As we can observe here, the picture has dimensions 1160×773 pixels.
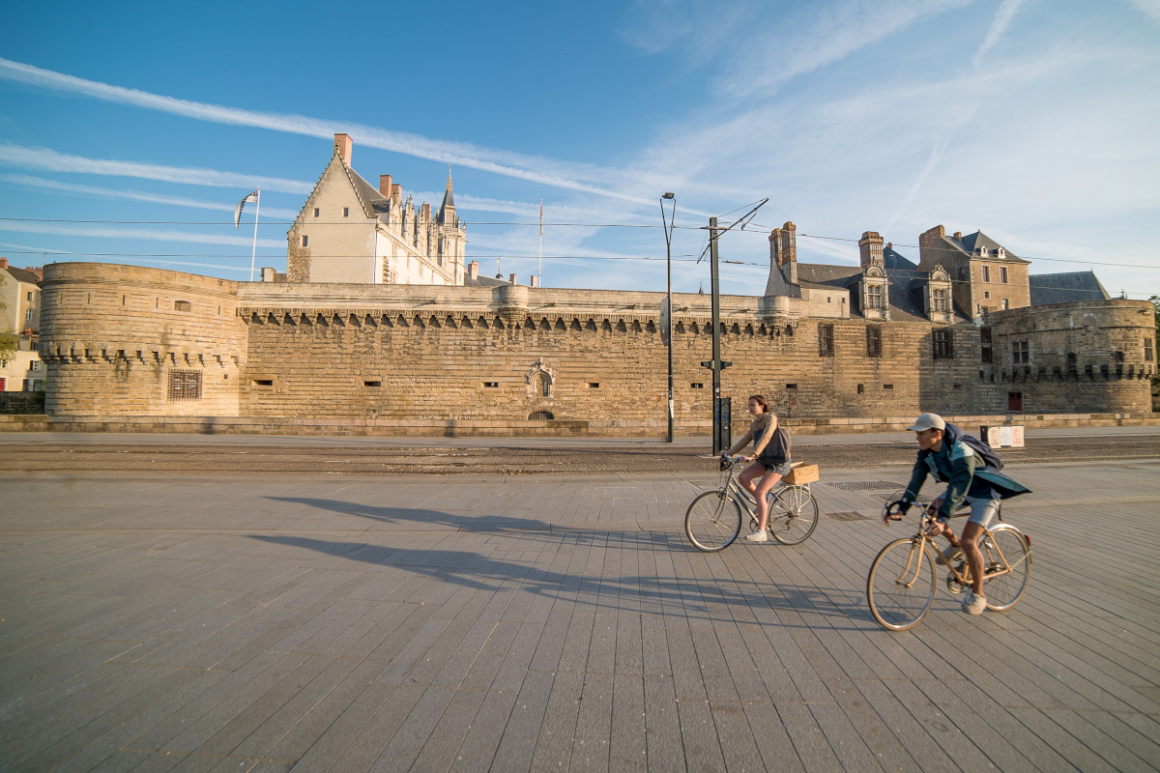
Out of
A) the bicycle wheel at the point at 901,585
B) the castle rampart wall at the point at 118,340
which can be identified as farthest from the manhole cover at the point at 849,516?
the castle rampart wall at the point at 118,340

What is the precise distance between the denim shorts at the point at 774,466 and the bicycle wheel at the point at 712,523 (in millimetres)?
469

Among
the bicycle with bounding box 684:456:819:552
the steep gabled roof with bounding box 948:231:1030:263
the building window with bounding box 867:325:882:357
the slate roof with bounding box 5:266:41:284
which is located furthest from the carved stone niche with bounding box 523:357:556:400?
the slate roof with bounding box 5:266:41:284

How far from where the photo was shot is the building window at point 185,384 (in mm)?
26625

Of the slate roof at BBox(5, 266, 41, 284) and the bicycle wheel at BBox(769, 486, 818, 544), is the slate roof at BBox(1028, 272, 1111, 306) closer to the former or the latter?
the bicycle wheel at BBox(769, 486, 818, 544)

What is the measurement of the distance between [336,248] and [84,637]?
1512 inches

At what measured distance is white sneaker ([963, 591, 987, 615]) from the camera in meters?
3.66

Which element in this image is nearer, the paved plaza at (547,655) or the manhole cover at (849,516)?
the paved plaza at (547,655)

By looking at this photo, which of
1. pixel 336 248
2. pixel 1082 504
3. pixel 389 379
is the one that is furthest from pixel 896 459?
pixel 336 248

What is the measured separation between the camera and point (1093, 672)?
2.89 metres

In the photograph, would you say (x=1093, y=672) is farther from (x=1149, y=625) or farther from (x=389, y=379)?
(x=389, y=379)

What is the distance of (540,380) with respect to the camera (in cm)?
2986

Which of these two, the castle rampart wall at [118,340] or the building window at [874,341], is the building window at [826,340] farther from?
the castle rampart wall at [118,340]

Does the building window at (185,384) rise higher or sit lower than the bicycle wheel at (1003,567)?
higher

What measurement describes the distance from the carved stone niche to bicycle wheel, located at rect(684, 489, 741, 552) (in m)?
24.7
